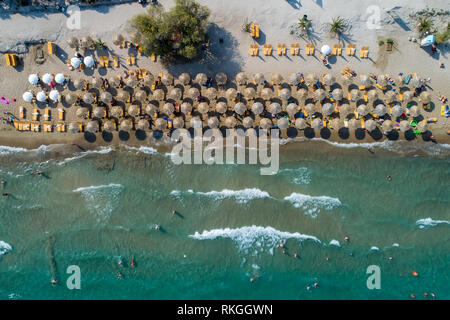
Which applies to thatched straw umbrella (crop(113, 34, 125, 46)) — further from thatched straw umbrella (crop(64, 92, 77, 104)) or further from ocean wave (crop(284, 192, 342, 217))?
ocean wave (crop(284, 192, 342, 217))

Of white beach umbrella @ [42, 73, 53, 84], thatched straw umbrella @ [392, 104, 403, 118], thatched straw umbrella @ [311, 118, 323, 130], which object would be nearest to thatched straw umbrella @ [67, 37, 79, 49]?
white beach umbrella @ [42, 73, 53, 84]

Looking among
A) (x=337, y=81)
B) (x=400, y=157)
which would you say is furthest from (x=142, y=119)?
(x=400, y=157)

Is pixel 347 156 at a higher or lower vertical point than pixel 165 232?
higher

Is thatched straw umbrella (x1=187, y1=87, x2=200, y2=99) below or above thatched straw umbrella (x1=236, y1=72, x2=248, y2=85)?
above

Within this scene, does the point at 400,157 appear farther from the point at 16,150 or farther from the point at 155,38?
the point at 16,150

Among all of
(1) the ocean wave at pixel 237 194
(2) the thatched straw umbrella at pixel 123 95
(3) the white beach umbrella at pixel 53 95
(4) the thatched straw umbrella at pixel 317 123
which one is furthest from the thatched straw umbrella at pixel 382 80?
(3) the white beach umbrella at pixel 53 95

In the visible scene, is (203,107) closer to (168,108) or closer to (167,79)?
(168,108)

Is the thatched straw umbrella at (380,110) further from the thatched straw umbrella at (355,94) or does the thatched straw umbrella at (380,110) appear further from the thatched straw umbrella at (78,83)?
the thatched straw umbrella at (78,83)
